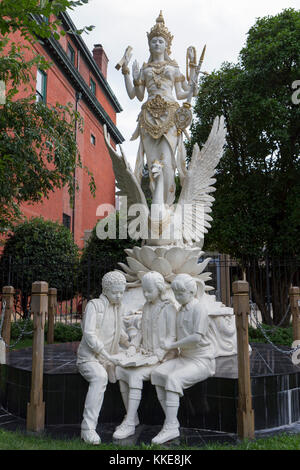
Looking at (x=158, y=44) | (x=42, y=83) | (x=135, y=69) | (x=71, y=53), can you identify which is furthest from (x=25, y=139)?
(x=71, y=53)

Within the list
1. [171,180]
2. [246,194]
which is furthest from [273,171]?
[171,180]

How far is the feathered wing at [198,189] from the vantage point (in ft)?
22.5

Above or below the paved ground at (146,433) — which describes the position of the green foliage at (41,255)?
above

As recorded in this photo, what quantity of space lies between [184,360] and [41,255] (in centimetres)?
856

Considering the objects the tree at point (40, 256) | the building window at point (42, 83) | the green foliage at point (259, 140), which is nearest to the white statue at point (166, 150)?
the green foliage at point (259, 140)

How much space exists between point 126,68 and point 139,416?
560cm

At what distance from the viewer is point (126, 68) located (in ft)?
23.2

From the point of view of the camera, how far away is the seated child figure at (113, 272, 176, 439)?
384cm

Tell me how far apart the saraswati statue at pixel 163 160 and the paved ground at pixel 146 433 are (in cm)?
236

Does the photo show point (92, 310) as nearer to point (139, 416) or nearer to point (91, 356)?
point (91, 356)

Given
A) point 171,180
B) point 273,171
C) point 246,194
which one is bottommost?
point 171,180

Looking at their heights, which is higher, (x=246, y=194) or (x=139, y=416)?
(x=246, y=194)

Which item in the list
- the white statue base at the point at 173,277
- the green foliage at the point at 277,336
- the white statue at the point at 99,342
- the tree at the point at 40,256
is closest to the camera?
the white statue at the point at 99,342

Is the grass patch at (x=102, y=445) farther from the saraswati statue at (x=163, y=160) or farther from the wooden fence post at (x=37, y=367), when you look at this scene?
the saraswati statue at (x=163, y=160)
